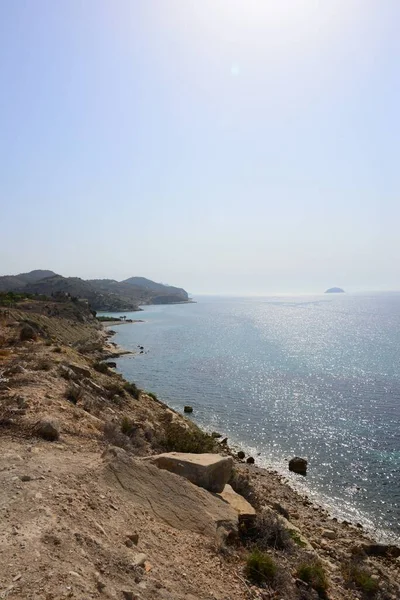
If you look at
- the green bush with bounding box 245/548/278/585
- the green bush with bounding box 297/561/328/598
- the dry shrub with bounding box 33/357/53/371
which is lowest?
the green bush with bounding box 297/561/328/598

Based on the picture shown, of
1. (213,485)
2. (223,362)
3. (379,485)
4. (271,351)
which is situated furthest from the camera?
(271,351)

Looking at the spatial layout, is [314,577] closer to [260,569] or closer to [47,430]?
[260,569]

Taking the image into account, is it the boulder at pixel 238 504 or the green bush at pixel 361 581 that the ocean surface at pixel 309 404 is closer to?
the green bush at pixel 361 581

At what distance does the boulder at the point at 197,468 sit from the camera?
11734mm

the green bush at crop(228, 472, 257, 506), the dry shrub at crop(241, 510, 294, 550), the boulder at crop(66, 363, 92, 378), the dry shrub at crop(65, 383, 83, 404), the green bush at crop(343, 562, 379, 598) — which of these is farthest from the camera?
the boulder at crop(66, 363, 92, 378)

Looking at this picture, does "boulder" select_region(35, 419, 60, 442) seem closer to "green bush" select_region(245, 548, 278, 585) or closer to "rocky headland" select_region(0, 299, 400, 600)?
"rocky headland" select_region(0, 299, 400, 600)

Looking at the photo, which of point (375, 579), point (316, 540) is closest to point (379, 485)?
point (316, 540)

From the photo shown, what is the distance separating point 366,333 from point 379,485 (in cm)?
8875

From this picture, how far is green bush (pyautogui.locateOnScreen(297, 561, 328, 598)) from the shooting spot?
984 cm

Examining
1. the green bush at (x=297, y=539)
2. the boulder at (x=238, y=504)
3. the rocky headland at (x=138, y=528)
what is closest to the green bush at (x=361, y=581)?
the rocky headland at (x=138, y=528)

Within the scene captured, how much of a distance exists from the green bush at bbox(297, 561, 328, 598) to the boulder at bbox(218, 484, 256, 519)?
1.77 m

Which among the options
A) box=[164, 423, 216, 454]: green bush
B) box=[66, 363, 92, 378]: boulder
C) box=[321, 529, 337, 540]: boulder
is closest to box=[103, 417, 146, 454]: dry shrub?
box=[164, 423, 216, 454]: green bush

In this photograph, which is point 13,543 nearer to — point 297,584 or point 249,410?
point 297,584

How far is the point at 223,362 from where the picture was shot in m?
62.7
